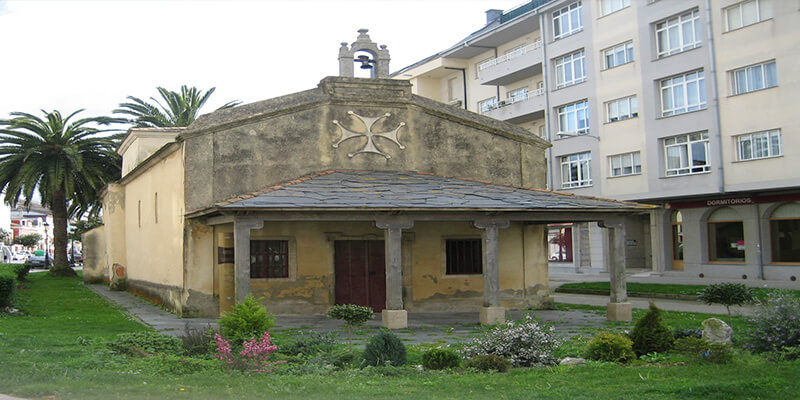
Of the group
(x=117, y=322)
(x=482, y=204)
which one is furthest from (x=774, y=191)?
(x=117, y=322)

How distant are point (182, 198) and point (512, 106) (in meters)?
29.9

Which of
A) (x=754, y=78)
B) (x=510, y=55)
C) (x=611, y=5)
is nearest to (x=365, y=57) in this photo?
(x=754, y=78)

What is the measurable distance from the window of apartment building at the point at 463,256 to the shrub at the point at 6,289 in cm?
1179

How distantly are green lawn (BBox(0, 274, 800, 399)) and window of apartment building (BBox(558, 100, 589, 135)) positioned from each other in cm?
3013

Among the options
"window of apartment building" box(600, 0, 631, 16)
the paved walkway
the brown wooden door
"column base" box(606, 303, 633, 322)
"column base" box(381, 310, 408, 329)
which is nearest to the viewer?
the paved walkway

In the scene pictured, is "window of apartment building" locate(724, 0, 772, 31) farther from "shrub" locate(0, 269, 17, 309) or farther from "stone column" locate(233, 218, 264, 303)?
"shrub" locate(0, 269, 17, 309)

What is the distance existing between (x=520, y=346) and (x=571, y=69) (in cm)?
3224

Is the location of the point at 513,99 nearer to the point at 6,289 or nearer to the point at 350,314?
the point at 6,289

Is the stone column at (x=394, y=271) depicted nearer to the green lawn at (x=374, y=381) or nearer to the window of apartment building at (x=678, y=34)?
the green lawn at (x=374, y=381)

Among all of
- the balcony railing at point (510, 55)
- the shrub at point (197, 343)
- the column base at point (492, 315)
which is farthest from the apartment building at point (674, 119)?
the shrub at point (197, 343)

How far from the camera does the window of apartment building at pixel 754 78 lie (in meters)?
29.2

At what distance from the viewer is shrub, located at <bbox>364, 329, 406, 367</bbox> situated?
10.3 metres

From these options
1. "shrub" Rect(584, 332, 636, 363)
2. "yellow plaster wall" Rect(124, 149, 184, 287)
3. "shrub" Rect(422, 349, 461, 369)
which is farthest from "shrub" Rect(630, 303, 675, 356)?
"yellow plaster wall" Rect(124, 149, 184, 287)

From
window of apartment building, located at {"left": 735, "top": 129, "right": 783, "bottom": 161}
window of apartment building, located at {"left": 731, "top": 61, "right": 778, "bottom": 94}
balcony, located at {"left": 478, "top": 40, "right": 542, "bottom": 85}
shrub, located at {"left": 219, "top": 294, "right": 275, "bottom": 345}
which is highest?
balcony, located at {"left": 478, "top": 40, "right": 542, "bottom": 85}
